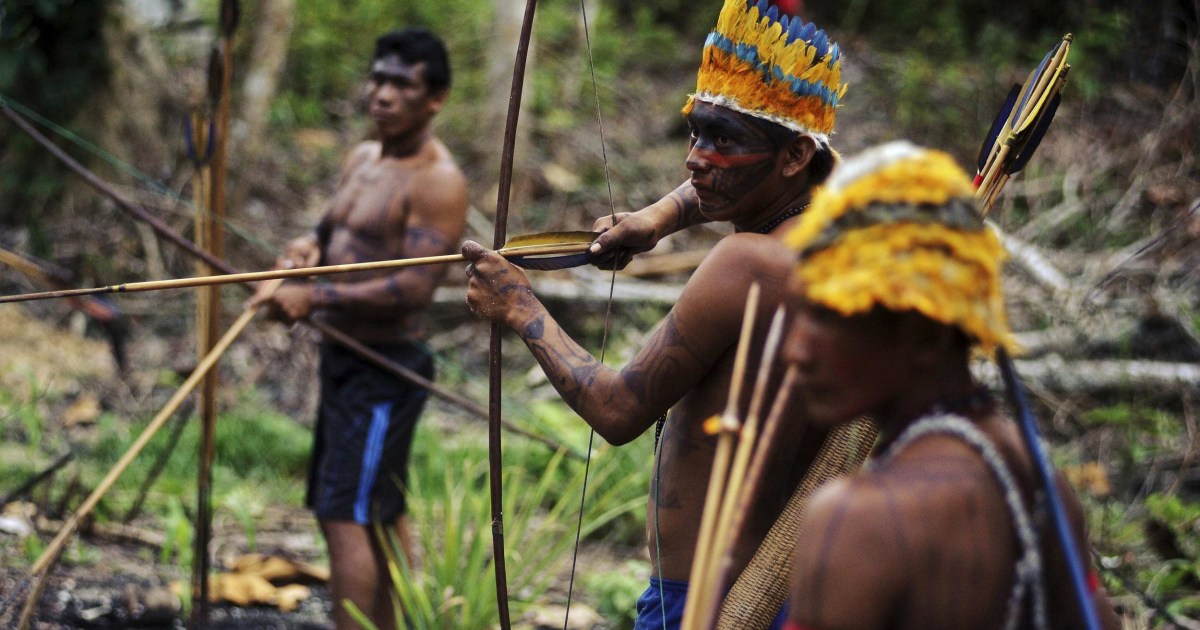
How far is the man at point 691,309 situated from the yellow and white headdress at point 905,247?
77 centimetres

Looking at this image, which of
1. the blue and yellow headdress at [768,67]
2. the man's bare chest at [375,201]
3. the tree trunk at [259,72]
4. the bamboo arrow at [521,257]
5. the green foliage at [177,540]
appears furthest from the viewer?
the tree trunk at [259,72]

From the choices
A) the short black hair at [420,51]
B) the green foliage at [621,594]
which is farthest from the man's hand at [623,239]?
the green foliage at [621,594]

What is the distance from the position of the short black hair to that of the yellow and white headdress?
312 cm

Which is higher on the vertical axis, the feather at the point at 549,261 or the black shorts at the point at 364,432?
the feather at the point at 549,261

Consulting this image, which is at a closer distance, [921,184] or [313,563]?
[921,184]

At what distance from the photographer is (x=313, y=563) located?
18.2 feet

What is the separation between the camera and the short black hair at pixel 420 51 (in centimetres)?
446

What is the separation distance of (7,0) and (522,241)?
6.75 m

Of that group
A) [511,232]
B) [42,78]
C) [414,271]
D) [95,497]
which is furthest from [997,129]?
[42,78]

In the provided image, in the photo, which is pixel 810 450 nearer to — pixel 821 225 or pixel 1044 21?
pixel 821 225

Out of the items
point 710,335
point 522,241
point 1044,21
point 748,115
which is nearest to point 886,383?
point 710,335

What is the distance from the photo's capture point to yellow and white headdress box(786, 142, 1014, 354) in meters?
1.49

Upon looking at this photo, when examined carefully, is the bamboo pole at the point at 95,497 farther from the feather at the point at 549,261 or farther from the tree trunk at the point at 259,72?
the tree trunk at the point at 259,72

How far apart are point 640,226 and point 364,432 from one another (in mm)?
1876
